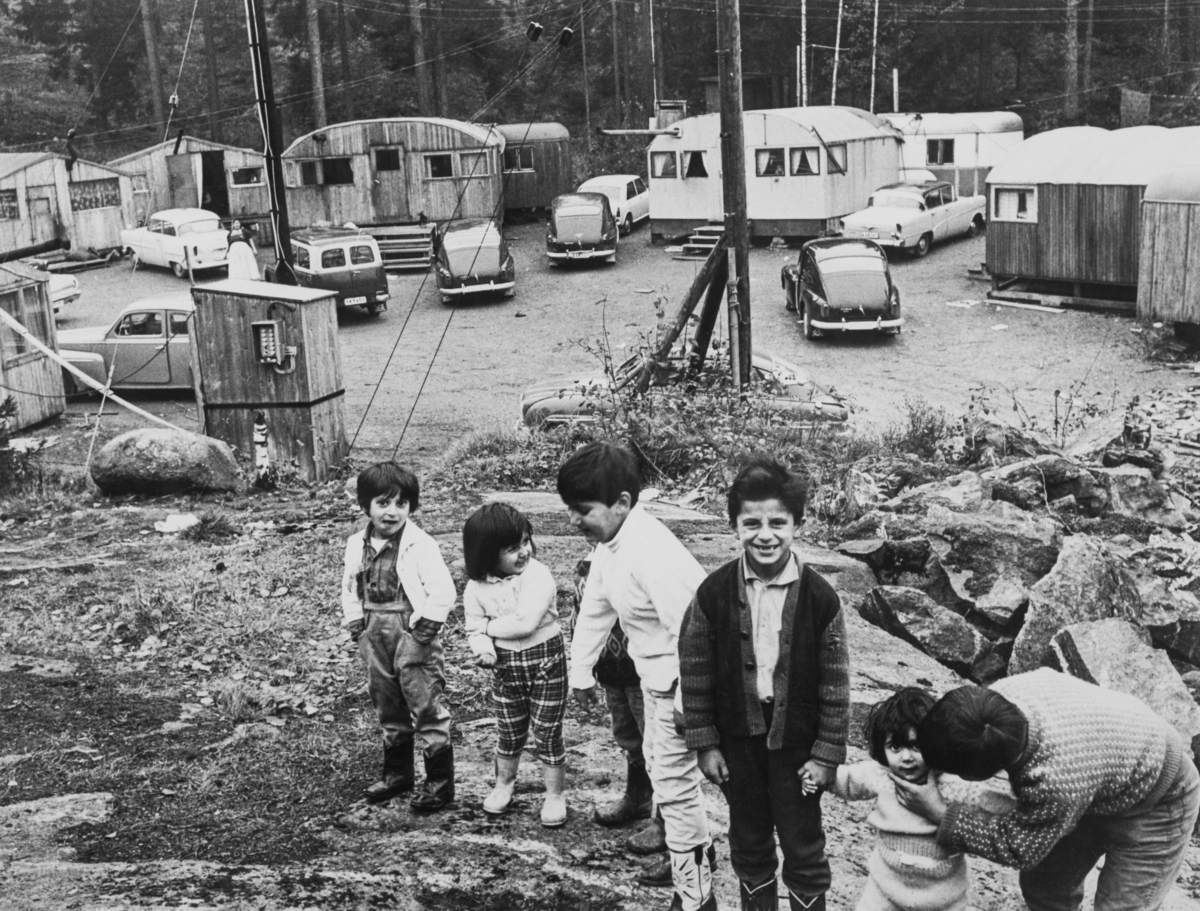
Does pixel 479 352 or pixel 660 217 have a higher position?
pixel 660 217

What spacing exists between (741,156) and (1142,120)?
32.8 metres

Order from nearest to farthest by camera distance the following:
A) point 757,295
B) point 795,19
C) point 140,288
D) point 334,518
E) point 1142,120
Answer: point 334,518 < point 757,295 < point 140,288 < point 1142,120 < point 795,19

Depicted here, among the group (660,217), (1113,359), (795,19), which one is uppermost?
(795,19)

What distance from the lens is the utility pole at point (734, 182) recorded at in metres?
13.7

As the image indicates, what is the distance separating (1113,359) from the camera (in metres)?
21.1

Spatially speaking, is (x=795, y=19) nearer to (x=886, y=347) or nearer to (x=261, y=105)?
(x=886, y=347)

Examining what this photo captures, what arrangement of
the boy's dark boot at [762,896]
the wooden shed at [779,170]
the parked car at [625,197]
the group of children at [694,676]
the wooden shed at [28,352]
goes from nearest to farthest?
the group of children at [694,676], the boy's dark boot at [762,896], the wooden shed at [28,352], the wooden shed at [779,170], the parked car at [625,197]

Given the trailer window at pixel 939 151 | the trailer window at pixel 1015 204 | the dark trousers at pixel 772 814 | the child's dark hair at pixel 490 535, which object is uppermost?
the trailer window at pixel 939 151

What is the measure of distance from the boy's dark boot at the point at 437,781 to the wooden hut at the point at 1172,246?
1973 cm

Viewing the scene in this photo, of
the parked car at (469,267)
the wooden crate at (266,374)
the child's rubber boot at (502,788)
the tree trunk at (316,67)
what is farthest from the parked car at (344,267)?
the child's rubber boot at (502,788)

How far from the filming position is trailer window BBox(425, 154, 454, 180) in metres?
32.8

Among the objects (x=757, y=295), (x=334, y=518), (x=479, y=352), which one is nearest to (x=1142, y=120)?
(x=757, y=295)

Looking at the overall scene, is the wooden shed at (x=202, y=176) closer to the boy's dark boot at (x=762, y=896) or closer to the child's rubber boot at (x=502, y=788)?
the child's rubber boot at (x=502, y=788)

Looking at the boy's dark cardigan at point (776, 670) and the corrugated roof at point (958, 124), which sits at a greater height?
the corrugated roof at point (958, 124)
